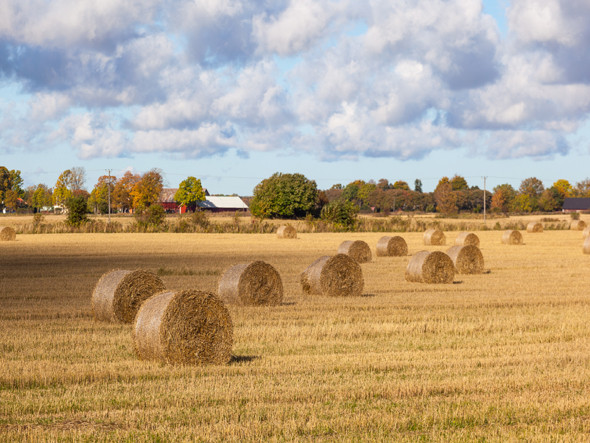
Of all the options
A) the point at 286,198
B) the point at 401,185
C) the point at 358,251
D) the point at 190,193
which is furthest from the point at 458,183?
the point at 358,251

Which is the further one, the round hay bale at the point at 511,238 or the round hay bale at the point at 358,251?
the round hay bale at the point at 511,238

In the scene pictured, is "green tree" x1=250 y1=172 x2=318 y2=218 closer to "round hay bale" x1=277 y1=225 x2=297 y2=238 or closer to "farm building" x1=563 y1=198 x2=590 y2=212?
"round hay bale" x1=277 y1=225 x2=297 y2=238

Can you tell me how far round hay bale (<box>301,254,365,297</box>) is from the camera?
20.3 m

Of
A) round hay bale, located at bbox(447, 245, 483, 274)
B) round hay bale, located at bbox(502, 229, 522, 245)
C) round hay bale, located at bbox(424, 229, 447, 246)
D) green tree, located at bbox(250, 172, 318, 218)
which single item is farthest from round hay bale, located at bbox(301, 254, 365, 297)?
green tree, located at bbox(250, 172, 318, 218)

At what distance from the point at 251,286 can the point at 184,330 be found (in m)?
6.91

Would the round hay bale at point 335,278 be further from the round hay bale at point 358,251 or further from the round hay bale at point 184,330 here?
the round hay bale at point 358,251

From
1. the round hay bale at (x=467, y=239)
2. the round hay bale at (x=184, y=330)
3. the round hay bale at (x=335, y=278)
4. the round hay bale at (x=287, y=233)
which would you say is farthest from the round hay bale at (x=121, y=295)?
the round hay bale at (x=287, y=233)

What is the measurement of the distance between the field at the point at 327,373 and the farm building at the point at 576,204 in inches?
5152

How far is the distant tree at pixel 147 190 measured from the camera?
139m

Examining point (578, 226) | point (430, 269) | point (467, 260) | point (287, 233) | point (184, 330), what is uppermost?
point (578, 226)

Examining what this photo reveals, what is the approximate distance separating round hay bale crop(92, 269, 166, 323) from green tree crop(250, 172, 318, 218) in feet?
247

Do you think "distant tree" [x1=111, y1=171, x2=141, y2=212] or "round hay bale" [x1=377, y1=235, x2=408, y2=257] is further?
"distant tree" [x1=111, y1=171, x2=141, y2=212]

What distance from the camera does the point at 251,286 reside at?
17859 mm

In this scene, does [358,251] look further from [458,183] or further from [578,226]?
[458,183]
